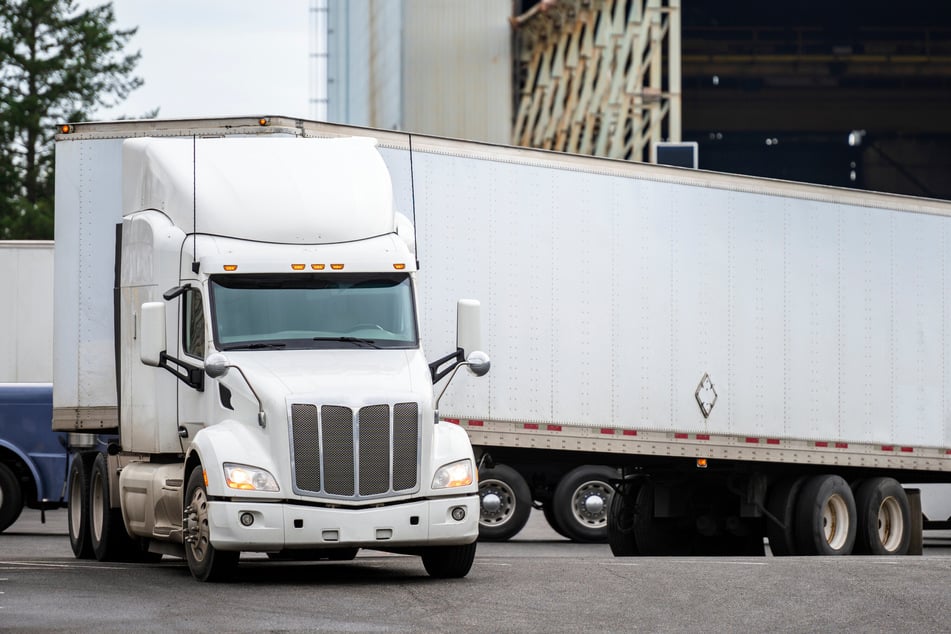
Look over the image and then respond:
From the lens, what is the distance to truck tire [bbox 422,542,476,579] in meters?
14.7

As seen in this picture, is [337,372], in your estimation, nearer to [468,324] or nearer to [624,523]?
[468,324]

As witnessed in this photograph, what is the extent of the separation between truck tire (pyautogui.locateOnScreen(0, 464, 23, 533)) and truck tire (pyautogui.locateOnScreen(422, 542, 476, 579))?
9795mm

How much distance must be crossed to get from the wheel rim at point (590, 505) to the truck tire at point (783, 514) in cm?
341

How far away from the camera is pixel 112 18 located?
59.2 metres

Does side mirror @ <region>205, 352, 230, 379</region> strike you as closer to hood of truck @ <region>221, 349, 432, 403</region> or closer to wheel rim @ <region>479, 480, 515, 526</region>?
hood of truck @ <region>221, 349, 432, 403</region>

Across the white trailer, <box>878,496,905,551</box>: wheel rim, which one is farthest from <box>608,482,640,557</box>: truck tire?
<box>878,496,905,551</box>: wheel rim

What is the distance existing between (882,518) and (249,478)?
9.56m

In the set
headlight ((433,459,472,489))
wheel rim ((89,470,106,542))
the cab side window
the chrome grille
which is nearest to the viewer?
the chrome grille

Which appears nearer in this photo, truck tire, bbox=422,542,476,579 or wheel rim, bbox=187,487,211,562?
wheel rim, bbox=187,487,211,562

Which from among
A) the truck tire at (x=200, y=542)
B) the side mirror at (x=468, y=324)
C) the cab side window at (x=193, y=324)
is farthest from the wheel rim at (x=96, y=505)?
the side mirror at (x=468, y=324)

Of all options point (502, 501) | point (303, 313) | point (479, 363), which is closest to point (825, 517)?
point (502, 501)

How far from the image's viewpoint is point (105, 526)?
56.7 feet

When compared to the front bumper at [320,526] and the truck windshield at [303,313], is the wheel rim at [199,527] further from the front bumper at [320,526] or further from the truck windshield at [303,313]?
the truck windshield at [303,313]

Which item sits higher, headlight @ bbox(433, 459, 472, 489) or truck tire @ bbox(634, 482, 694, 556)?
headlight @ bbox(433, 459, 472, 489)
